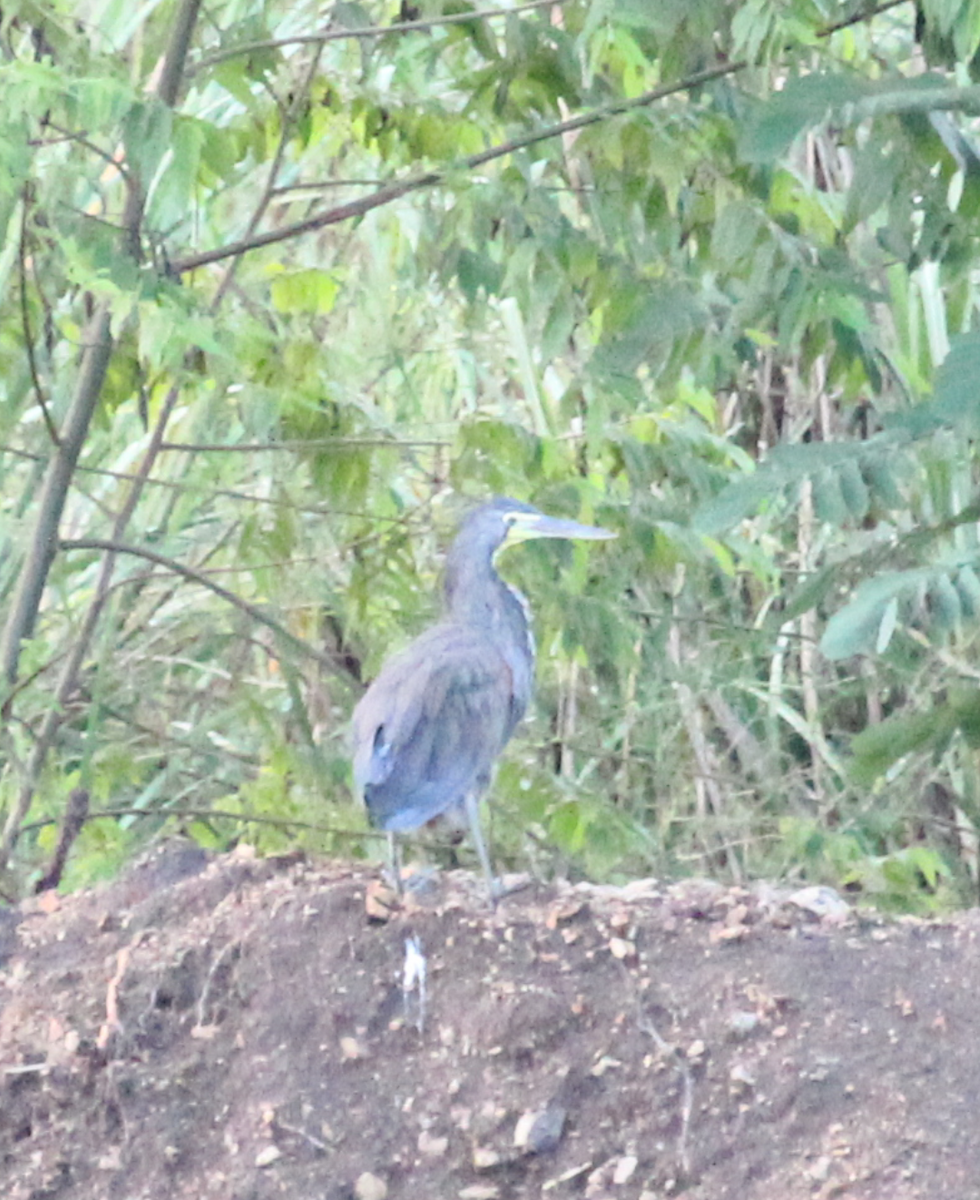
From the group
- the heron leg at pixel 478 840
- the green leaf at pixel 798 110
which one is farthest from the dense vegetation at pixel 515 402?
the heron leg at pixel 478 840

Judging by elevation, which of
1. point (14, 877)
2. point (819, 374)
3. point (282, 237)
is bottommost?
point (14, 877)

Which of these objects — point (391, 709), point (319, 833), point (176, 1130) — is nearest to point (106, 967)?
point (176, 1130)

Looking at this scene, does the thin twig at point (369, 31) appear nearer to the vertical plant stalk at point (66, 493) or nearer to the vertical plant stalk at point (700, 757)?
the vertical plant stalk at point (66, 493)

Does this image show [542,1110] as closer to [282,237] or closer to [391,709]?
[391,709]

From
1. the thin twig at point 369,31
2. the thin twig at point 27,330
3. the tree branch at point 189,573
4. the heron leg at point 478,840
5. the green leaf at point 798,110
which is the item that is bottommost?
the heron leg at point 478,840

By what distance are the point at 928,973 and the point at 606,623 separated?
1049mm

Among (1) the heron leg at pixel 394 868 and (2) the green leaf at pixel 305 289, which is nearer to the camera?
(1) the heron leg at pixel 394 868

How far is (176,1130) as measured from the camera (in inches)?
93.9

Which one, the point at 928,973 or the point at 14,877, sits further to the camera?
Result: the point at 14,877

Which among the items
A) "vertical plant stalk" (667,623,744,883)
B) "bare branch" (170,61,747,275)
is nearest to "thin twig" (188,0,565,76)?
"bare branch" (170,61,747,275)

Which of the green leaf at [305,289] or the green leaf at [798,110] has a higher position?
the green leaf at [798,110]

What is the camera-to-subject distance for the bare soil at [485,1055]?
7.36 feet

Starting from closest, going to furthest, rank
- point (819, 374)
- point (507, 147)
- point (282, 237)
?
1. point (507, 147)
2. point (282, 237)
3. point (819, 374)

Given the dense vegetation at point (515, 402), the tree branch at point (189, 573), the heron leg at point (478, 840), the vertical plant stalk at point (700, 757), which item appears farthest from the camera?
the vertical plant stalk at point (700, 757)
